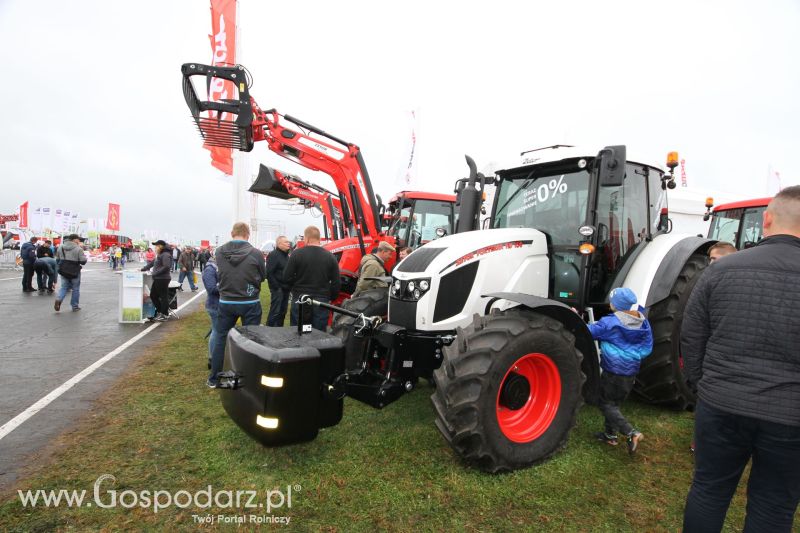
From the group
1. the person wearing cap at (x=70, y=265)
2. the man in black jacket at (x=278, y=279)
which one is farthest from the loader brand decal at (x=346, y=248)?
the person wearing cap at (x=70, y=265)

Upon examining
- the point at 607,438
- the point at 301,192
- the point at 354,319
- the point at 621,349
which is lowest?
the point at 607,438

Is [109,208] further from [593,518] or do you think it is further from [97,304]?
[593,518]

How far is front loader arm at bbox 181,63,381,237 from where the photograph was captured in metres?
6.69

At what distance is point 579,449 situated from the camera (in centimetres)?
339

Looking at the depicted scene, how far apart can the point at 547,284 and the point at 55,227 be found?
1520 inches

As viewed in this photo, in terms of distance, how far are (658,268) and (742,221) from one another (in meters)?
5.43

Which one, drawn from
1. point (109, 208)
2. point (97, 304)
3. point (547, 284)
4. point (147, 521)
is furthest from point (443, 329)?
point (109, 208)

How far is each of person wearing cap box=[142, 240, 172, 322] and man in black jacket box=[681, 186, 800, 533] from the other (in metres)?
9.15

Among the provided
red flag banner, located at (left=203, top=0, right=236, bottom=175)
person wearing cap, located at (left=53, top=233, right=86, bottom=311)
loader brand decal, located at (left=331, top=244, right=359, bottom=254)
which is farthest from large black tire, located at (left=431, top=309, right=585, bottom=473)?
red flag banner, located at (left=203, top=0, right=236, bottom=175)

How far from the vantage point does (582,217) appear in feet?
12.9

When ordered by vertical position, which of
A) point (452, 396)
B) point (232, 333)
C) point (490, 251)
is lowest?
point (452, 396)

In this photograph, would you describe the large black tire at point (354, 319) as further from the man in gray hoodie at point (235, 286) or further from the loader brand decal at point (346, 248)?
the loader brand decal at point (346, 248)

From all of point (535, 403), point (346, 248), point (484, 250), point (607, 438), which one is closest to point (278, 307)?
point (346, 248)

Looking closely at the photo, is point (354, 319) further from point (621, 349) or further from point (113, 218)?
point (113, 218)
